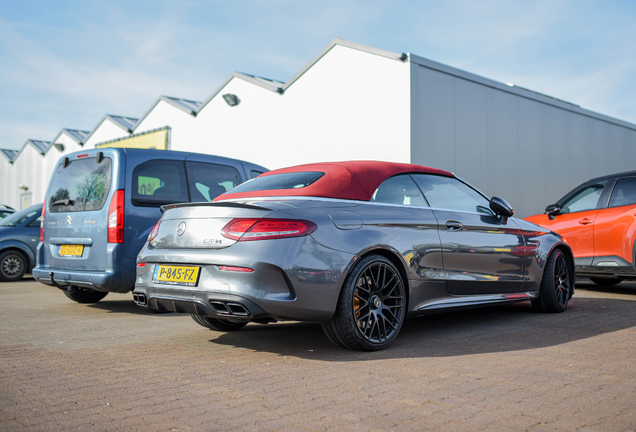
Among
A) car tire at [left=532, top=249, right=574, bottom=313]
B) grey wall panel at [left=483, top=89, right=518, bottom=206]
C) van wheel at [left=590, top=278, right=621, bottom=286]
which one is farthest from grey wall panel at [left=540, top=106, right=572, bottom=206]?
car tire at [left=532, top=249, right=574, bottom=313]

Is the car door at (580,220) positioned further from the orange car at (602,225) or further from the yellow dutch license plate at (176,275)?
the yellow dutch license plate at (176,275)

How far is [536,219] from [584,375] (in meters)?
5.96

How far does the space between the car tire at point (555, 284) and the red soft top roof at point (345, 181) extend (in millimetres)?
2281

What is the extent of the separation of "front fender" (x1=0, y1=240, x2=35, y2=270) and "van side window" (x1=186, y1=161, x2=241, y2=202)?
651cm

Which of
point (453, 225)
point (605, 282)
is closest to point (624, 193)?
point (605, 282)

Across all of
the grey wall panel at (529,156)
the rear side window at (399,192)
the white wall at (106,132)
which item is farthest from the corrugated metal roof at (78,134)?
the rear side window at (399,192)

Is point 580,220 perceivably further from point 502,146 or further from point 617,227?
point 502,146

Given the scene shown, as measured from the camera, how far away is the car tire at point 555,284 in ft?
20.2

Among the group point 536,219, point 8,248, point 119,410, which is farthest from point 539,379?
point 8,248

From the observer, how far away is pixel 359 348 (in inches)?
167

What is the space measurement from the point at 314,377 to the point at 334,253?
0.87 m

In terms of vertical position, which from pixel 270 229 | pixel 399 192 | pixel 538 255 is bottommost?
pixel 538 255

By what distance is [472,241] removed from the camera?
204 inches

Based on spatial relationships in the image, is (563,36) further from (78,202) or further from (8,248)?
(8,248)
